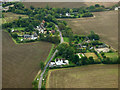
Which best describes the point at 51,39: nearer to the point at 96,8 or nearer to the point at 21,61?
the point at 21,61

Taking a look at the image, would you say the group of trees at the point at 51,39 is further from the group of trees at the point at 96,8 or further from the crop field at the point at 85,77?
the group of trees at the point at 96,8

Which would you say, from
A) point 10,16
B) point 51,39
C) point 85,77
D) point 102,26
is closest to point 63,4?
point 10,16

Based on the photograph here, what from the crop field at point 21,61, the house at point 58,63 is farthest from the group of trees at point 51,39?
the house at point 58,63

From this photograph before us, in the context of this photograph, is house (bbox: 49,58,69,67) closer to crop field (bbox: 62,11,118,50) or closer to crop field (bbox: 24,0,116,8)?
crop field (bbox: 62,11,118,50)

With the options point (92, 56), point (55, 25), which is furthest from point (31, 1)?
point (92, 56)

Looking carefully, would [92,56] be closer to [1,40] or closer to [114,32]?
[114,32]

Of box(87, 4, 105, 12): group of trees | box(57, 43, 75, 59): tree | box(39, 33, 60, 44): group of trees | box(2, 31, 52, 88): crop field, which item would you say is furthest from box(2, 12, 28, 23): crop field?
box(57, 43, 75, 59): tree
